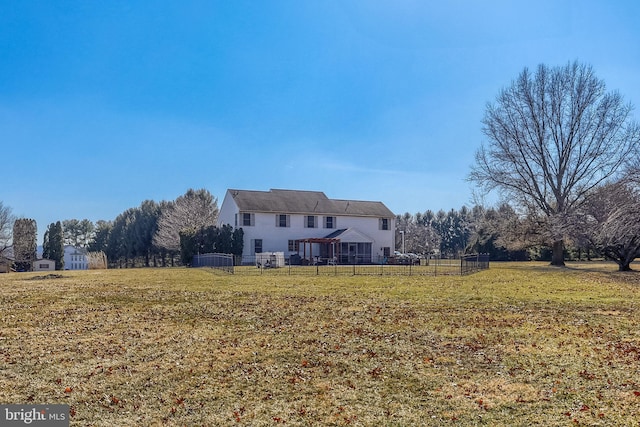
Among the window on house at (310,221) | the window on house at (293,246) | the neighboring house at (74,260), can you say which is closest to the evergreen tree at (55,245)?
the neighboring house at (74,260)

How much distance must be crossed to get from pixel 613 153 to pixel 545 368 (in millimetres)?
33575

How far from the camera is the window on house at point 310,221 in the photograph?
4494 centimetres

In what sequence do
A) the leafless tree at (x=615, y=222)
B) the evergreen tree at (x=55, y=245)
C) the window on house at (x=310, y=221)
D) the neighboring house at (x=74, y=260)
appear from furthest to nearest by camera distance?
the neighboring house at (x=74, y=260)
the evergreen tree at (x=55, y=245)
the window on house at (x=310, y=221)
the leafless tree at (x=615, y=222)

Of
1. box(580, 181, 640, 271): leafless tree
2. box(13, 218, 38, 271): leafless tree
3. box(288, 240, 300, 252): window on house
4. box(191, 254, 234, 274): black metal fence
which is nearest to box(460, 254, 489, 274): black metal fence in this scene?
box(580, 181, 640, 271): leafless tree

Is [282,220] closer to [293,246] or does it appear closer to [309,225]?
[293,246]

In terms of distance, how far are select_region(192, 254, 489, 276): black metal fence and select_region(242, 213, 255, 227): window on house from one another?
372 cm

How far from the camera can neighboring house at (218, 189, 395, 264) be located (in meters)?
42.3

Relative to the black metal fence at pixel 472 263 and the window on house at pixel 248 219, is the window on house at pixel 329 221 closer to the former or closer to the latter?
the window on house at pixel 248 219

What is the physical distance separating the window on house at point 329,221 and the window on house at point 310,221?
3.50 ft

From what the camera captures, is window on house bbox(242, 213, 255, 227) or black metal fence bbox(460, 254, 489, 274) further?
window on house bbox(242, 213, 255, 227)

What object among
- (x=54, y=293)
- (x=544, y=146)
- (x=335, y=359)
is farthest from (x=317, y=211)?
(x=335, y=359)

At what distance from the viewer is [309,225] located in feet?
148

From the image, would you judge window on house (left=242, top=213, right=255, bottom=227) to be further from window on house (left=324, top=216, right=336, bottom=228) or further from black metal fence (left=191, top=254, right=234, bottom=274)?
window on house (left=324, top=216, right=336, bottom=228)

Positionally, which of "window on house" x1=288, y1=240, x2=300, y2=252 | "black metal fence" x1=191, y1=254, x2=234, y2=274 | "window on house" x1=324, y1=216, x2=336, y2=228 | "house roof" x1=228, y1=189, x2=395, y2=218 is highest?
"house roof" x1=228, y1=189, x2=395, y2=218
